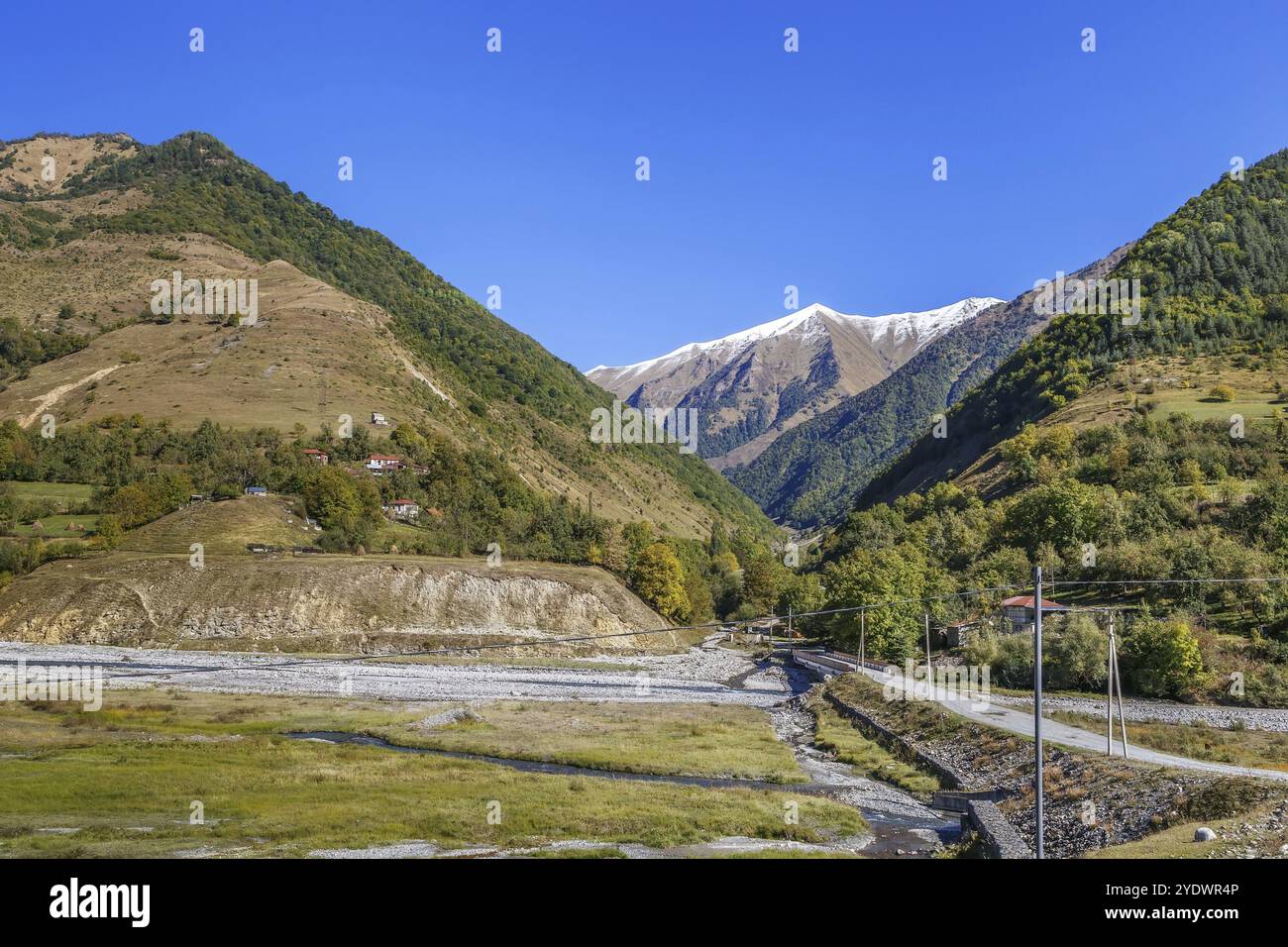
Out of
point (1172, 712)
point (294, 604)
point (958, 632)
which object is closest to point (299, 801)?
point (1172, 712)

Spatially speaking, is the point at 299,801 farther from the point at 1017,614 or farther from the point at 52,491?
the point at 52,491

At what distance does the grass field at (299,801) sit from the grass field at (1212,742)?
16100mm

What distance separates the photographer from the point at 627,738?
173 ft

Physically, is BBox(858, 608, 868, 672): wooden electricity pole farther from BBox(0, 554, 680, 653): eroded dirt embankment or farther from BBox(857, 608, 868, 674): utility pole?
BBox(0, 554, 680, 653): eroded dirt embankment

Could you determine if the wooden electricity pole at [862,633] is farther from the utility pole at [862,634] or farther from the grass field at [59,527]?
the grass field at [59,527]

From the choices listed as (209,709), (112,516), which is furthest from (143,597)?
(209,709)

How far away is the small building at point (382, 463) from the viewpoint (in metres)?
134

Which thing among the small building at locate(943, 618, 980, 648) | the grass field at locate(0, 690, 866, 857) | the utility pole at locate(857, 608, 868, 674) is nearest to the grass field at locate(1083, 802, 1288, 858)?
the grass field at locate(0, 690, 866, 857)

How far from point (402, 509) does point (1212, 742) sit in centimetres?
10580

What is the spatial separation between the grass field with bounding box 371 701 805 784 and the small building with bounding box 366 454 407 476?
7551 cm

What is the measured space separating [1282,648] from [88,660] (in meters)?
88.5

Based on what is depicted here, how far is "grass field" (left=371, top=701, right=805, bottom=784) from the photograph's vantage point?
44719mm

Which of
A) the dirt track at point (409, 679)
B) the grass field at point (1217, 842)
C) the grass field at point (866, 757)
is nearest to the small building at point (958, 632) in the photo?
the dirt track at point (409, 679)

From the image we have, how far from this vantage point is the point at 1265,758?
124 ft
